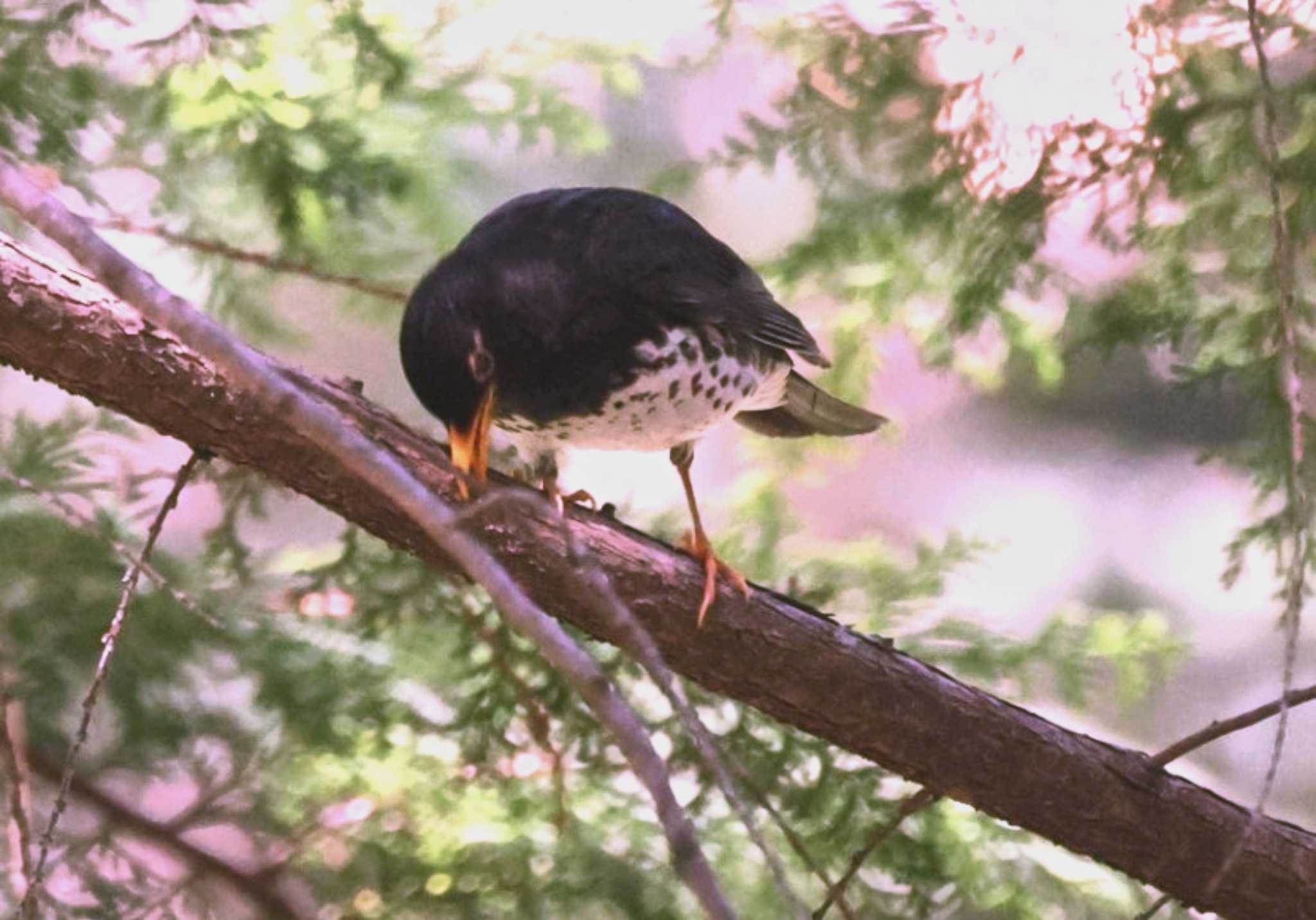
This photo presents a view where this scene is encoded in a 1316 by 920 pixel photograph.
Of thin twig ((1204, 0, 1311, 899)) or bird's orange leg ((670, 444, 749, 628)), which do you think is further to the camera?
bird's orange leg ((670, 444, 749, 628))

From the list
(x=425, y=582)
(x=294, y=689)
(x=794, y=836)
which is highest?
(x=425, y=582)

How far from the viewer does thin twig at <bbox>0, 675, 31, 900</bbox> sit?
3.49ft

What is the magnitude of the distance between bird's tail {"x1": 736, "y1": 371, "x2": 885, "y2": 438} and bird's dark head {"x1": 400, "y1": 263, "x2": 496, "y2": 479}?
565mm

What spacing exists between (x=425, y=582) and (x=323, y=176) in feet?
1.85

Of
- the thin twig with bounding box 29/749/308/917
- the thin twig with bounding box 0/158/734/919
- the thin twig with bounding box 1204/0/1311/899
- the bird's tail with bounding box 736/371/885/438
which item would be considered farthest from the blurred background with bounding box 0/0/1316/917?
the thin twig with bounding box 0/158/734/919

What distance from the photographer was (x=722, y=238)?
251 cm

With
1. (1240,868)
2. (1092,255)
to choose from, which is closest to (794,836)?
(1240,868)

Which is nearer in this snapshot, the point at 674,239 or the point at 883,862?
the point at 674,239

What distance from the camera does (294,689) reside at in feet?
5.98

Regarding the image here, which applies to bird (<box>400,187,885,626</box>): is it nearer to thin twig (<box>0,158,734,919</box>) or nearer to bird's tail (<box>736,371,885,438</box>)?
bird's tail (<box>736,371,885,438</box>)

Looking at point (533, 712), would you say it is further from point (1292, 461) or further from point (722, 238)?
point (722, 238)

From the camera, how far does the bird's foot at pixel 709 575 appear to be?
133 cm

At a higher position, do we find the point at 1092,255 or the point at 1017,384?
the point at 1017,384

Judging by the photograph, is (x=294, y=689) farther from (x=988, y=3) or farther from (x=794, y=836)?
(x=988, y=3)
